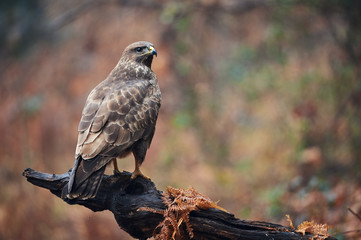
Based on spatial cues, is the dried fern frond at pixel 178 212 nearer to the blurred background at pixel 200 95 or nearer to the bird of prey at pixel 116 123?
the bird of prey at pixel 116 123

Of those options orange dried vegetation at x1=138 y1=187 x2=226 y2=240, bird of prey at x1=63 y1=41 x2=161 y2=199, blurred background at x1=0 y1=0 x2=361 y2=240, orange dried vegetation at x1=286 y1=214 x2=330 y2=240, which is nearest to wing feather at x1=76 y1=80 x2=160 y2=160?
bird of prey at x1=63 y1=41 x2=161 y2=199

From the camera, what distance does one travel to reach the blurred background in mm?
7688

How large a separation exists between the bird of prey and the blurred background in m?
3.46

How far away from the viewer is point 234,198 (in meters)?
8.98

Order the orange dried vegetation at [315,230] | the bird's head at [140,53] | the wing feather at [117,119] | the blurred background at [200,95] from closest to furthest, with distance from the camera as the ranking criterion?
the orange dried vegetation at [315,230] < the wing feather at [117,119] < the bird's head at [140,53] < the blurred background at [200,95]

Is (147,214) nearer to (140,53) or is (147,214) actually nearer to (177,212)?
(177,212)

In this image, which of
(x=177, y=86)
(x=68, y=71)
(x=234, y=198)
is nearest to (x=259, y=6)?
(x=177, y=86)

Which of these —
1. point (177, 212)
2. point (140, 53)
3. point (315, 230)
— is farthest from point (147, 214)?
point (140, 53)

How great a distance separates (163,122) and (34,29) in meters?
3.75

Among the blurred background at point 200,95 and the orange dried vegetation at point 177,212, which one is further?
the blurred background at point 200,95

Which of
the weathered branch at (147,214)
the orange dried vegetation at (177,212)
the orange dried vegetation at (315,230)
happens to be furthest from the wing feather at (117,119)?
the orange dried vegetation at (315,230)

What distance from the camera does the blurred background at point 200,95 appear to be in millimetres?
7688

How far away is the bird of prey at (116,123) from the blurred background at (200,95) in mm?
3457

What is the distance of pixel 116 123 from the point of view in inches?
146
